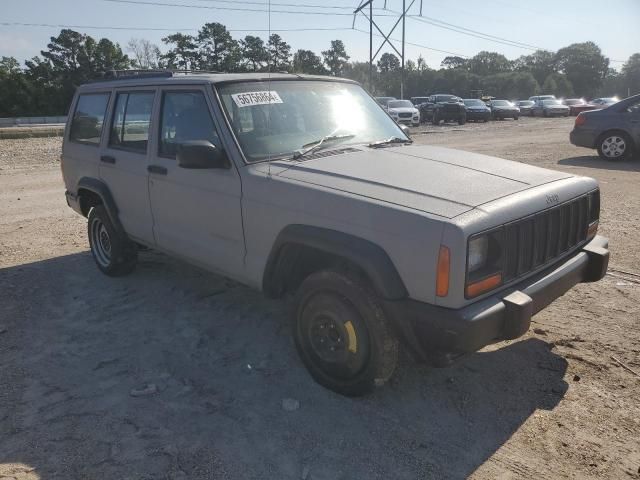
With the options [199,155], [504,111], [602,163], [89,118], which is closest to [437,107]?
[504,111]

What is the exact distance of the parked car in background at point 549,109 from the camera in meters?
37.9

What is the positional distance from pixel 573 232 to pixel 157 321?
10.6ft

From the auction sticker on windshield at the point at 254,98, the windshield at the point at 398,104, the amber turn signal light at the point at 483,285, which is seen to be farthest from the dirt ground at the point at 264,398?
the windshield at the point at 398,104

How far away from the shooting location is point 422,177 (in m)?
3.16

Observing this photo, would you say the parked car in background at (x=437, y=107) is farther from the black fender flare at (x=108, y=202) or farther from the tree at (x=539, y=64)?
the tree at (x=539, y=64)

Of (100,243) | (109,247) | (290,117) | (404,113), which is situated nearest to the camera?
(290,117)

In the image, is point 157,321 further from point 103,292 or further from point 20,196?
point 20,196

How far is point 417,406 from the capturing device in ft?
10.0

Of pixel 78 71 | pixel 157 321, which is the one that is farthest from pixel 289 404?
pixel 78 71

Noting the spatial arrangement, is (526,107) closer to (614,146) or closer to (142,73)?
(614,146)

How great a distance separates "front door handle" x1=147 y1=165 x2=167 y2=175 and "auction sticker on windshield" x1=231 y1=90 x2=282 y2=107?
2.86 ft

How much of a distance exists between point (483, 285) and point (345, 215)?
2.71ft

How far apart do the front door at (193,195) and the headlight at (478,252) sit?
1595 millimetres

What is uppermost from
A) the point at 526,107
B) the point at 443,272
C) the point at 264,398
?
the point at 526,107
